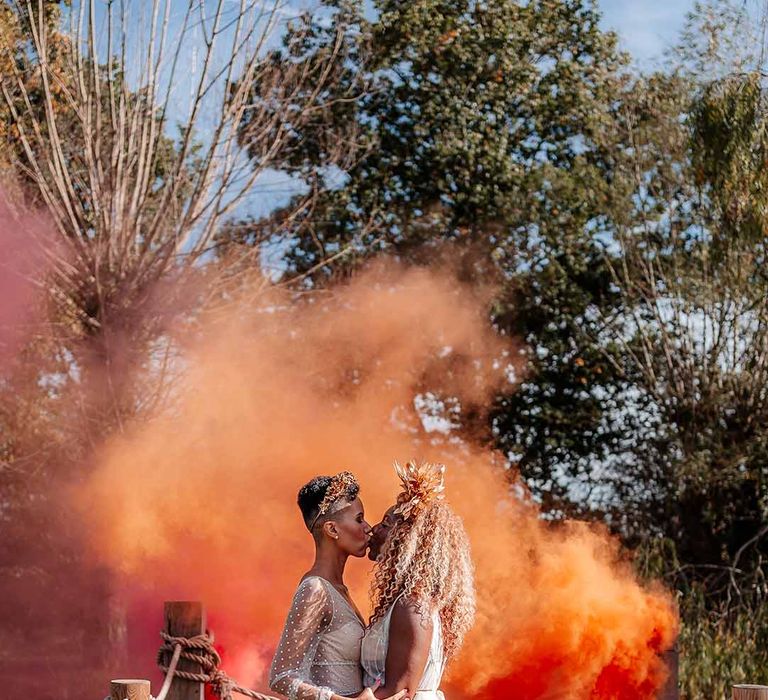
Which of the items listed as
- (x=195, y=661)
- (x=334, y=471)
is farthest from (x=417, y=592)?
(x=334, y=471)

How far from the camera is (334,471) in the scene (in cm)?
936

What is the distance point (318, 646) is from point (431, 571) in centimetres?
42

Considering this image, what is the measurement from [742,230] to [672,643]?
15.1ft

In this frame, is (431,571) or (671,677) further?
(671,677)

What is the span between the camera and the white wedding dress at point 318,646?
3320 millimetres

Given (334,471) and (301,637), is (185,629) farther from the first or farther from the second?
(334,471)

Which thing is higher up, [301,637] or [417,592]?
[417,592]

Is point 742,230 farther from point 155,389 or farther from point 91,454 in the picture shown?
point 91,454

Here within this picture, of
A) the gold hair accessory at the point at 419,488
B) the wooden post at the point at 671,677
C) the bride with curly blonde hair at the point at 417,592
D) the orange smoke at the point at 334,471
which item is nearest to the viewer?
the bride with curly blonde hair at the point at 417,592

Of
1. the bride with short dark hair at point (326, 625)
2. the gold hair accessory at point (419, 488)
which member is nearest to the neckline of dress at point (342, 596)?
the bride with short dark hair at point (326, 625)

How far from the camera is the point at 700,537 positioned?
11.0m

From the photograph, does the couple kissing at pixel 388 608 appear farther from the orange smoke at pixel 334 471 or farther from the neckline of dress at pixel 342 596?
the orange smoke at pixel 334 471

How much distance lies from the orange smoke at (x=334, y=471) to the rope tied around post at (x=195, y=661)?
11.0 feet

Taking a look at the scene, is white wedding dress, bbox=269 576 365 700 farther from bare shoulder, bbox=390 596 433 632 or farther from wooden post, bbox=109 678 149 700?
wooden post, bbox=109 678 149 700
